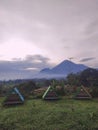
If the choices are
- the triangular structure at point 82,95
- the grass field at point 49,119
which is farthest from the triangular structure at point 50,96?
the grass field at point 49,119

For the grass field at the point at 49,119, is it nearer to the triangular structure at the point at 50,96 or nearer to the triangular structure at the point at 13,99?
the triangular structure at the point at 13,99

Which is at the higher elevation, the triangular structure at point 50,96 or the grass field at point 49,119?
the triangular structure at point 50,96

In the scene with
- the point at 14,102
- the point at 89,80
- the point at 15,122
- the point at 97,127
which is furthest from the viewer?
the point at 89,80

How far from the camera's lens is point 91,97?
81.0 feet

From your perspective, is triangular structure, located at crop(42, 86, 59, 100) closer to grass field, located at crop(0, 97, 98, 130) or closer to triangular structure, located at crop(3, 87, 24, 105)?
triangular structure, located at crop(3, 87, 24, 105)

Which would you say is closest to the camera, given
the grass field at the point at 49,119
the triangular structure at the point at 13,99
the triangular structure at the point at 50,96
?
the grass field at the point at 49,119

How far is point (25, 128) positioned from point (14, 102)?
7.90m

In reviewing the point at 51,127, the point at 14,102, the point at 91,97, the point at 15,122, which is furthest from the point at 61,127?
the point at 91,97

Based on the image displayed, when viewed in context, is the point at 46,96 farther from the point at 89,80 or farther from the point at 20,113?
the point at 89,80

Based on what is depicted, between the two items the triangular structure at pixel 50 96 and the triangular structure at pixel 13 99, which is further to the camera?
the triangular structure at pixel 50 96

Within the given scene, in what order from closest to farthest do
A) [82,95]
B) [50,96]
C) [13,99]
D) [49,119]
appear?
[49,119], [13,99], [50,96], [82,95]

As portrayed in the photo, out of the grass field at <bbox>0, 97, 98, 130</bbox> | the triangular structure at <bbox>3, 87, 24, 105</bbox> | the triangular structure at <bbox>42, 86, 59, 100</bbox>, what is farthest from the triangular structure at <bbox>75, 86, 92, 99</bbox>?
the triangular structure at <bbox>3, 87, 24, 105</bbox>

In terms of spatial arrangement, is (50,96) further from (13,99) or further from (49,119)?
(49,119)

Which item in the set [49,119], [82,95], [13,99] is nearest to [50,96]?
[82,95]
